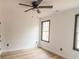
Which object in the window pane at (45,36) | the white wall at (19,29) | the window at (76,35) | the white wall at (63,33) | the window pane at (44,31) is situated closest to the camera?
the window at (76,35)

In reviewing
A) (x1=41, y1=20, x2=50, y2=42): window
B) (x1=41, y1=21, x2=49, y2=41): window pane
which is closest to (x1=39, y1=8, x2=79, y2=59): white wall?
(x1=41, y1=20, x2=50, y2=42): window

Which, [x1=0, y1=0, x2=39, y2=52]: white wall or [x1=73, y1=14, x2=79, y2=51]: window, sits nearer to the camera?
[x1=73, y1=14, x2=79, y2=51]: window

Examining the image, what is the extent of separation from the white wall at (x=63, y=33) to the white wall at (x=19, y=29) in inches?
59.1

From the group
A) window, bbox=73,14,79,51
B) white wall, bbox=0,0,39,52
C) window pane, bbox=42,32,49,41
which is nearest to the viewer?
window, bbox=73,14,79,51

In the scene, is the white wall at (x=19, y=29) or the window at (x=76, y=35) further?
the white wall at (x=19, y=29)

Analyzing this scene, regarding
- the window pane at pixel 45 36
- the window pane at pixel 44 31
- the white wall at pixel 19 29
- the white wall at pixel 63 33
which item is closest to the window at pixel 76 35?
the white wall at pixel 63 33

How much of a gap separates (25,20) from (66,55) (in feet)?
11.2

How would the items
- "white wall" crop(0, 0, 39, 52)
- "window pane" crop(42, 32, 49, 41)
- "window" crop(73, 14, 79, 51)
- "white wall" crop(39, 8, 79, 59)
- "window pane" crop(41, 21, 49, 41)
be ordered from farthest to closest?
"window pane" crop(41, 21, 49, 41)
"window pane" crop(42, 32, 49, 41)
"white wall" crop(0, 0, 39, 52)
"white wall" crop(39, 8, 79, 59)
"window" crop(73, 14, 79, 51)

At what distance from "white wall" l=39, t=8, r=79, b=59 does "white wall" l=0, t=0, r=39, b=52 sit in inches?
59.1

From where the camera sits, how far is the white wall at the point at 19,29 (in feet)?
15.5

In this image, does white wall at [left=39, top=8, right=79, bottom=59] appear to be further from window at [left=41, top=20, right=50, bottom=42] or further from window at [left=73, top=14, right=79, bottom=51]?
window at [left=41, top=20, right=50, bottom=42]

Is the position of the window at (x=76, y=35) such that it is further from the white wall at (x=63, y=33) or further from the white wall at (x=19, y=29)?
the white wall at (x=19, y=29)

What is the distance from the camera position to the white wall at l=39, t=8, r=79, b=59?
3504mm

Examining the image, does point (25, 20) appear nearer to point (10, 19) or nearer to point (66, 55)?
point (10, 19)
